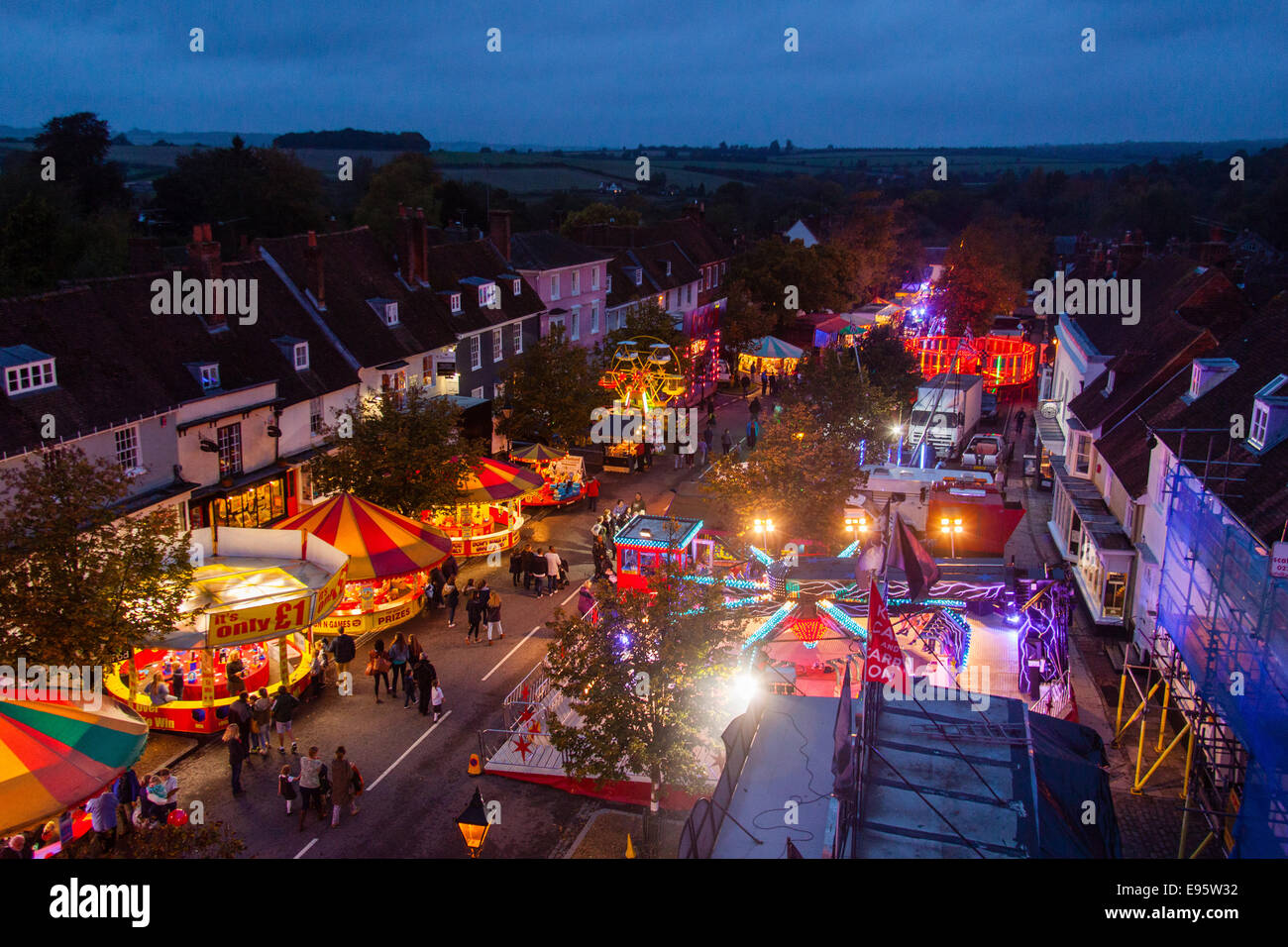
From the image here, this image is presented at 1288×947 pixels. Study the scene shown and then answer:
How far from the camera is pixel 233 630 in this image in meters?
18.5

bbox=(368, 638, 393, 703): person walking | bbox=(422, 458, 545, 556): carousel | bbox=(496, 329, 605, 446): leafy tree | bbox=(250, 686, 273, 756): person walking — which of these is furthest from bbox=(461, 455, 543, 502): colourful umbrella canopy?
bbox=(250, 686, 273, 756): person walking

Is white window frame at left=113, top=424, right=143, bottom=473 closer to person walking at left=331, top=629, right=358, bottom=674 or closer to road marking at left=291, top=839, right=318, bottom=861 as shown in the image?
person walking at left=331, top=629, right=358, bottom=674

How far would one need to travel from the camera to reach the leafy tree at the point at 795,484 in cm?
2480

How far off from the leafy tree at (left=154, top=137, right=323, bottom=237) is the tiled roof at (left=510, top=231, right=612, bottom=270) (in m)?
32.3

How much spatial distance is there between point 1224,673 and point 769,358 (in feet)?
126

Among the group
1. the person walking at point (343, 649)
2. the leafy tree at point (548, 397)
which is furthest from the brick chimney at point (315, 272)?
the person walking at point (343, 649)

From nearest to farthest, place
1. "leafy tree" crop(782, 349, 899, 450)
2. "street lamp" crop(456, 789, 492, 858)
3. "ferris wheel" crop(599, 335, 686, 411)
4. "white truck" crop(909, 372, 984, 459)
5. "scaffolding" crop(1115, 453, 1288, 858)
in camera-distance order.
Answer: "street lamp" crop(456, 789, 492, 858) < "scaffolding" crop(1115, 453, 1288, 858) < "leafy tree" crop(782, 349, 899, 450) < "ferris wheel" crop(599, 335, 686, 411) < "white truck" crop(909, 372, 984, 459)

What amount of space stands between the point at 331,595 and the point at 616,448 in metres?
18.5

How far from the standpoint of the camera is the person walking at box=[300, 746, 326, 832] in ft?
53.1

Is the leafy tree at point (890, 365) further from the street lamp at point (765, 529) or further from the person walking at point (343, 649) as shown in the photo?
the person walking at point (343, 649)

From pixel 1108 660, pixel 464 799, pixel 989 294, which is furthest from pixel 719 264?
pixel 464 799

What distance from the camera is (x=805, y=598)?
20.5 m

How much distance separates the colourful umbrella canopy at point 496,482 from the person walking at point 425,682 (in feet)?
25.9
